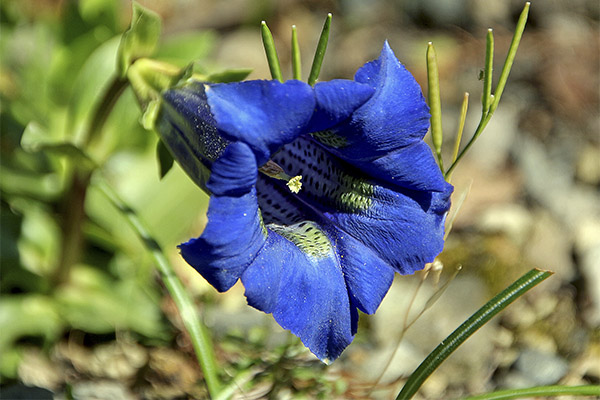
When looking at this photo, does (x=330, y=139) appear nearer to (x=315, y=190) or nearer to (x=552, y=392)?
(x=315, y=190)

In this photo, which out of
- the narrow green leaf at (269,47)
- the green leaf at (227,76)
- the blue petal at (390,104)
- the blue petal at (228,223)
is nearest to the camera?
the blue petal at (228,223)

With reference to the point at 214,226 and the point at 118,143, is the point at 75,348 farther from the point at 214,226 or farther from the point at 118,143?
the point at 214,226

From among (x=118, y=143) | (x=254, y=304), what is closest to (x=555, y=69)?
(x=118, y=143)

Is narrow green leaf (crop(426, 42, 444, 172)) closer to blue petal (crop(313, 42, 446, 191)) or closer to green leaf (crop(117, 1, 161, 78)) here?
blue petal (crop(313, 42, 446, 191))

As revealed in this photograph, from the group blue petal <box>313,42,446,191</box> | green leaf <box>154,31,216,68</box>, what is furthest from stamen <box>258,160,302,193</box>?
green leaf <box>154,31,216,68</box>

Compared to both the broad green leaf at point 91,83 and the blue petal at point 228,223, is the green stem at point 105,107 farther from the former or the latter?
the blue petal at point 228,223

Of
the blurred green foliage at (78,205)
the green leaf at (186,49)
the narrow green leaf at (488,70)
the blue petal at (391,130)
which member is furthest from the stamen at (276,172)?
the green leaf at (186,49)

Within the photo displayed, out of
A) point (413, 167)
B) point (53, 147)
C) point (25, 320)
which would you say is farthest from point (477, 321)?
point (25, 320)
